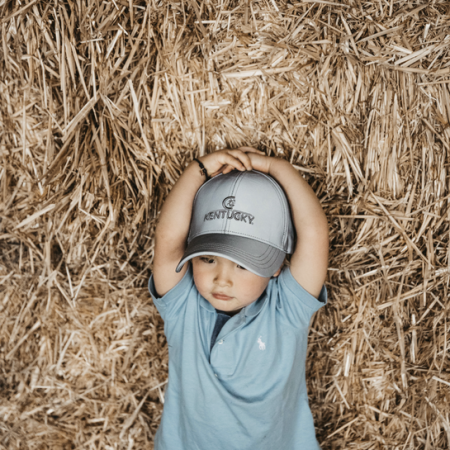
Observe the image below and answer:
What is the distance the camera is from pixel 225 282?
1392 mm

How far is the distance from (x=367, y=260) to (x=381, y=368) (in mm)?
572

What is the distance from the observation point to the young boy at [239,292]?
1427mm

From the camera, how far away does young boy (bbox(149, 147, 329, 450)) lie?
1.43 meters

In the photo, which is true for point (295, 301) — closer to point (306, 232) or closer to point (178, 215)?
point (306, 232)

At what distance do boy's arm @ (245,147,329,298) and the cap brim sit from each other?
0.11 metres

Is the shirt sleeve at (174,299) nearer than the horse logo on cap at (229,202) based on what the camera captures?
No

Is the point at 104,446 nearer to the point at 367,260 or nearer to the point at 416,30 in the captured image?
the point at 367,260

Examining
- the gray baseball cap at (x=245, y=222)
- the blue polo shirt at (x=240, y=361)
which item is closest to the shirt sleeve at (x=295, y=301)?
the blue polo shirt at (x=240, y=361)

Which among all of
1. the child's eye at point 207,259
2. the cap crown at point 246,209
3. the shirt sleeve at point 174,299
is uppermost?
the cap crown at point 246,209

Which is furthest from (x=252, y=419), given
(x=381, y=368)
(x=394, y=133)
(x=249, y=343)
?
(x=394, y=133)

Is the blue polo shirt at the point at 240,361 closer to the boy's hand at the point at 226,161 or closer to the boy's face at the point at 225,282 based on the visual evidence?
the boy's face at the point at 225,282

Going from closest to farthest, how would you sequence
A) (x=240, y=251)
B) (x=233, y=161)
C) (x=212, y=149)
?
(x=240, y=251) < (x=233, y=161) < (x=212, y=149)

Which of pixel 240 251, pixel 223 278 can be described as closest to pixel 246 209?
pixel 240 251

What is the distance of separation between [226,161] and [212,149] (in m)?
0.23
